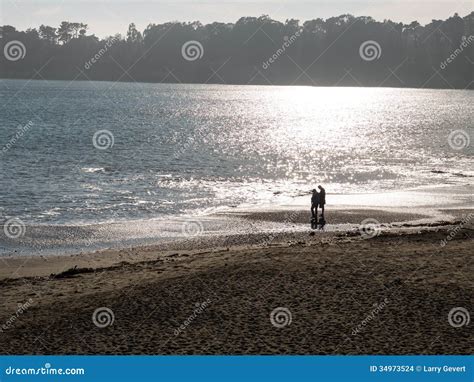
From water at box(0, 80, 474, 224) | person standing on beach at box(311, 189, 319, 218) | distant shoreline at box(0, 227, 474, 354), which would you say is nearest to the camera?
distant shoreline at box(0, 227, 474, 354)

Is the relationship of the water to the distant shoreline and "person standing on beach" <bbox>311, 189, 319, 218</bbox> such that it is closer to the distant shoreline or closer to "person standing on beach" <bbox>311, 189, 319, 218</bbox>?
"person standing on beach" <bbox>311, 189, 319, 218</bbox>

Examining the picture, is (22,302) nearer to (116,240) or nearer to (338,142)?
(116,240)

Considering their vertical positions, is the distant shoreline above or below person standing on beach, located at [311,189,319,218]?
below

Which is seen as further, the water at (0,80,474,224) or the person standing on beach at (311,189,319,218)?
the water at (0,80,474,224)

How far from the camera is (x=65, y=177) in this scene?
52.6 metres

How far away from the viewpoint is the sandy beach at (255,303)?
15328 millimetres

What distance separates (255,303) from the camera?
17766mm

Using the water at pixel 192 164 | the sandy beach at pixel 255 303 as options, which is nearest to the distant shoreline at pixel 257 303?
the sandy beach at pixel 255 303

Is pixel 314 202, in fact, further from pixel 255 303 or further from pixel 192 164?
pixel 192 164

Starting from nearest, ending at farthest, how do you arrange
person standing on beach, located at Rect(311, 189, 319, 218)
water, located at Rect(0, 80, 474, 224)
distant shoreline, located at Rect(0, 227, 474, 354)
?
1. distant shoreline, located at Rect(0, 227, 474, 354)
2. person standing on beach, located at Rect(311, 189, 319, 218)
3. water, located at Rect(0, 80, 474, 224)

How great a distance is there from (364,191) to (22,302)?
33227 mm

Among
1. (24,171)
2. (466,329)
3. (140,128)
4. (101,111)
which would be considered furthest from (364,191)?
(101,111)

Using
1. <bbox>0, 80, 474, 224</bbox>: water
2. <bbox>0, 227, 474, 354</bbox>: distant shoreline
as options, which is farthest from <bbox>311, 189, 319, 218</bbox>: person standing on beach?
<bbox>0, 227, 474, 354</bbox>: distant shoreline

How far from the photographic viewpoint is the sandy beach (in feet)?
50.3
